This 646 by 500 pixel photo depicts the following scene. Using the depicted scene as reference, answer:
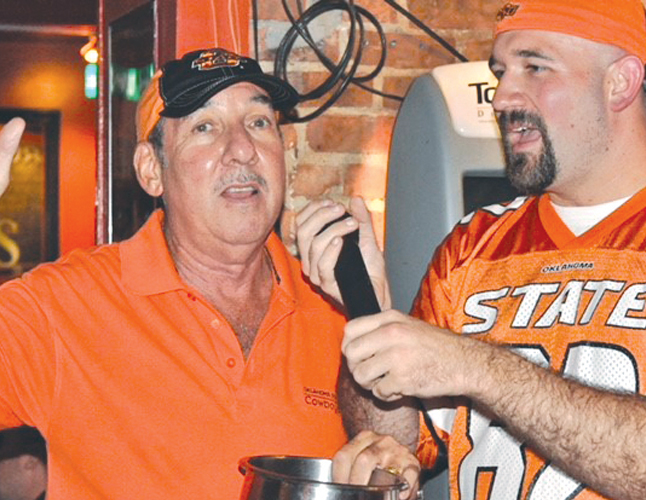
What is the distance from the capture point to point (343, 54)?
2854 mm

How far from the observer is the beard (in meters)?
2.12

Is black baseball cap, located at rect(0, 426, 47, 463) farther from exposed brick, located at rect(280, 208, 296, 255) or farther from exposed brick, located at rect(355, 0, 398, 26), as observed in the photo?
exposed brick, located at rect(355, 0, 398, 26)

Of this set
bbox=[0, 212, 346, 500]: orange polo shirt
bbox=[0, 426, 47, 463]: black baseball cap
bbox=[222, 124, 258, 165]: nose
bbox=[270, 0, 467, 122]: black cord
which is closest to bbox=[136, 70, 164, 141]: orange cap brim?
bbox=[222, 124, 258, 165]: nose

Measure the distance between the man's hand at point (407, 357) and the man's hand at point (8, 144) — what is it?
0.53 meters

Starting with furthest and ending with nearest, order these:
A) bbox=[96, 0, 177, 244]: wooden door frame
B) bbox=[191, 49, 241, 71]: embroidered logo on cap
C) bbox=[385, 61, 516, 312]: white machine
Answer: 1. bbox=[96, 0, 177, 244]: wooden door frame
2. bbox=[385, 61, 516, 312]: white machine
3. bbox=[191, 49, 241, 71]: embroidered logo on cap

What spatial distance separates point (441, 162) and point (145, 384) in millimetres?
862

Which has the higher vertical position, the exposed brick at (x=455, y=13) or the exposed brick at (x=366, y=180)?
the exposed brick at (x=455, y=13)

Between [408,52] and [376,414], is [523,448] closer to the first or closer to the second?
[376,414]

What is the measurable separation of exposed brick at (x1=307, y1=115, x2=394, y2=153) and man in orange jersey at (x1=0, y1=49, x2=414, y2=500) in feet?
1.44

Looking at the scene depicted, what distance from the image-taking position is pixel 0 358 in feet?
6.72

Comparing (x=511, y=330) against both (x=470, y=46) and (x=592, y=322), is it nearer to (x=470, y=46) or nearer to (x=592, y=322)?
(x=592, y=322)

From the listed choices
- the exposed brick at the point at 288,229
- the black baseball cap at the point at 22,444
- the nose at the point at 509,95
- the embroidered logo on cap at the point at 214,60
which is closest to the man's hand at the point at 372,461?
the nose at the point at 509,95

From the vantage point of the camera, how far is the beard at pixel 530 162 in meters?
2.12

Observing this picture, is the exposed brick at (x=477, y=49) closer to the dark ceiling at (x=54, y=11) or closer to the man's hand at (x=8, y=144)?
the man's hand at (x=8, y=144)
